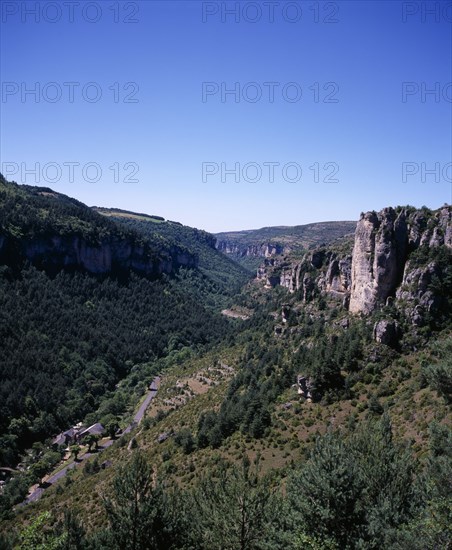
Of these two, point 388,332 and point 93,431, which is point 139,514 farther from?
point 93,431

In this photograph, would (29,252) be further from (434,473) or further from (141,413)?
(434,473)

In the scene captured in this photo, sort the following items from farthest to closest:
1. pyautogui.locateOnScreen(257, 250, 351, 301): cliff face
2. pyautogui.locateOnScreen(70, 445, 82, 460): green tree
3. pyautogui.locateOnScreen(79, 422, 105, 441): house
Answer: pyautogui.locateOnScreen(257, 250, 351, 301): cliff face, pyautogui.locateOnScreen(79, 422, 105, 441): house, pyautogui.locateOnScreen(70, 445, 82, 460): green tree

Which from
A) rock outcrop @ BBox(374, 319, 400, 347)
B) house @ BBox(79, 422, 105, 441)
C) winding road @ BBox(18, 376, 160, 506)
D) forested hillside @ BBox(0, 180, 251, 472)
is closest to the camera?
rock outcrop @ BBox(374, 319, 400, 347)

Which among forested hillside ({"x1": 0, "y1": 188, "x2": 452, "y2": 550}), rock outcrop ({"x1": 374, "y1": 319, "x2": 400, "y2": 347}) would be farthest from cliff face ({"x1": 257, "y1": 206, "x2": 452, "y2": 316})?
rock outcrop ({"x1": 374, "y1": 319, "x2": 400, "y2": 347})

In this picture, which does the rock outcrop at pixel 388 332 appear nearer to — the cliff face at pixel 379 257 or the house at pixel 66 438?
the cliff face at pixel 379 257

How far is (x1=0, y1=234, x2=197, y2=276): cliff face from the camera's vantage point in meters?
128

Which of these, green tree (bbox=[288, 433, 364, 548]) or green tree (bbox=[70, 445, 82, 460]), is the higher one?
green tree (bbox=[288, 433, 364, 548])

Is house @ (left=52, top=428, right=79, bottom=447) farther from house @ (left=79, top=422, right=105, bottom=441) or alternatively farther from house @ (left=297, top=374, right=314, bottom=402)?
house @ (left=297, top=374, right=314, bottom=402)

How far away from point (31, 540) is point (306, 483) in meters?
14.1

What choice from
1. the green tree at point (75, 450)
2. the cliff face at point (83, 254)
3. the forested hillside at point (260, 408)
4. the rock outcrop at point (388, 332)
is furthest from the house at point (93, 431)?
the cliff face at point (83, 254)

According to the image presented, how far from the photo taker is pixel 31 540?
1922 cm

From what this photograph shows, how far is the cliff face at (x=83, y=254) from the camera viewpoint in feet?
419

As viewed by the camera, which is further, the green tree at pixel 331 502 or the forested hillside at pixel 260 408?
the forested hillside at pixel 260 408

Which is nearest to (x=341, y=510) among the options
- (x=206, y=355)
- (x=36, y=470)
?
(x=36, y=470)
